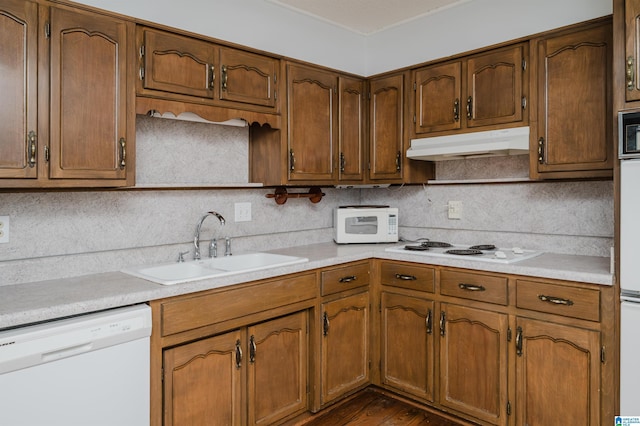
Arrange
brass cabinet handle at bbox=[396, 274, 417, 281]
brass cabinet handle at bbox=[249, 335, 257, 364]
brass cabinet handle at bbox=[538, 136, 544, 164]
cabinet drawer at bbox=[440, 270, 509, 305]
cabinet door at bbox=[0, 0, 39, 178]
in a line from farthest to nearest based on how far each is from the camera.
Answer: brass cabinet handle at bbox=[396, 274, 417, 281] → brass cabinet handle at bbox=[538, 136, 544, 164] → cabinet drawer at bbox=[440, 270, 509, 305] → brass cabinet handle at bbox=[249, 335, 257, 364] → cabinet door at bbox=[0, 0, 39, 178]

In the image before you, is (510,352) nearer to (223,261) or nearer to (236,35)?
(223,261)

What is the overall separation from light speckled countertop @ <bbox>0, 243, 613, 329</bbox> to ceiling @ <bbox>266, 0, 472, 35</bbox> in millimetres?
1708

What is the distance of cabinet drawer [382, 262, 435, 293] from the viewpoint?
254 cm

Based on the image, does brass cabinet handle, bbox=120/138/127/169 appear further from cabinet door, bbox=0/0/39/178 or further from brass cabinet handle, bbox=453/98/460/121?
brass cabinet handle, bbox=453/98/460/121

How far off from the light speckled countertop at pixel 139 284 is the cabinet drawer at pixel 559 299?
0.05 m

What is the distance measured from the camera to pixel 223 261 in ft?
8.38

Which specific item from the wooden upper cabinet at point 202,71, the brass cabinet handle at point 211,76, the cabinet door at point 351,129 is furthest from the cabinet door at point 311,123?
the brass cabinet handle at point 211,76

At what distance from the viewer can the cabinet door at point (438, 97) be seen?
8.95 ft

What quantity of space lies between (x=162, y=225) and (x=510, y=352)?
1957 millimetres

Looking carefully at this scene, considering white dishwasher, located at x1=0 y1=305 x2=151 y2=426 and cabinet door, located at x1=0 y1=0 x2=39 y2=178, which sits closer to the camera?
white dishwasher, located at x1=0 y1=305 x2=151 y2=426

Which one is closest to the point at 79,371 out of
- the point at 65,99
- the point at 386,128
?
the point at 65,99

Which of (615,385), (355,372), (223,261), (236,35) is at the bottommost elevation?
(355,372)

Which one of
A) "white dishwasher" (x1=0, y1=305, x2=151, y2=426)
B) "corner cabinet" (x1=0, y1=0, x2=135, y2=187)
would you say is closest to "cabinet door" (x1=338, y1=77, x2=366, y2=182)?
"corner cabinet" (x1=0, y1=0, x2=135, y2=187)

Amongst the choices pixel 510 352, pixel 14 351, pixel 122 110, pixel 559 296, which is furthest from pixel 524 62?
pixel 14 351
